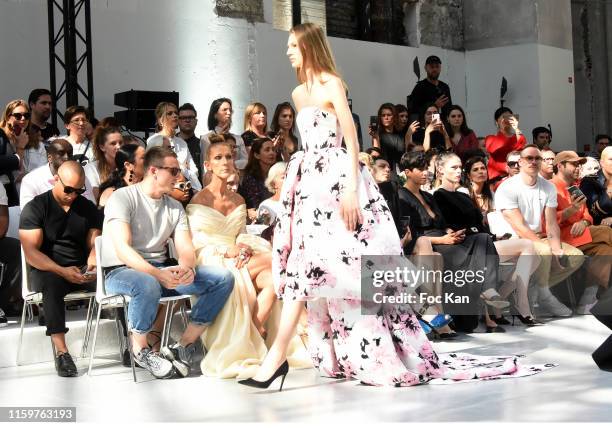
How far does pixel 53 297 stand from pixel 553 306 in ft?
12.2

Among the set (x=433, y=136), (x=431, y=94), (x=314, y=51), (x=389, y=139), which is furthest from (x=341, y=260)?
(x=431, y=94)

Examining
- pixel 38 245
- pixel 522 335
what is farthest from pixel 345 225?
pixel 522 335

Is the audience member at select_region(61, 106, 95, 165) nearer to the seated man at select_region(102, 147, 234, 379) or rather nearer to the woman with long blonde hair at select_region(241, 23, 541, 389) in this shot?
the seated man at select_region(102, 147, 234, 379)

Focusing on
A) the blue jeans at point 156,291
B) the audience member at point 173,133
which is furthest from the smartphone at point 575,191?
the blue jeans at point 156,291

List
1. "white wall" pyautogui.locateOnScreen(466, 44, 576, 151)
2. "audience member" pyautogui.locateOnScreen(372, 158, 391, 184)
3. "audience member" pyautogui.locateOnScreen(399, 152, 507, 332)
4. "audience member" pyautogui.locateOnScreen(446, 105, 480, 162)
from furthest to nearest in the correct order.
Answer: "white wall" pyautogui.locateOnScreen(466, 44, 576, 151) < "audience member" pyautogui.locateOnScreen(446, 105, 480, 162) < "audience member" pyautogui.locateOnScreen(372, 158, 391, 184) < "audience member" pyautogui.locateOnScreen(399, 152, 507, 332)

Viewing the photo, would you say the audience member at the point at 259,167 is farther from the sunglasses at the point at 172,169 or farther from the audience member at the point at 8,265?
the sunglasses at the point at 172,169

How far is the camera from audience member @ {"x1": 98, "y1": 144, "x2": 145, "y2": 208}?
599 centimetres

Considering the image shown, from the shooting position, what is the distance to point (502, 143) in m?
9.85

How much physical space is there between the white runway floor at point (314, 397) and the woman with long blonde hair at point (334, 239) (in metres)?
0.15

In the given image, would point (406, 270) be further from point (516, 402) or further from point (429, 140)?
point (429, 140)

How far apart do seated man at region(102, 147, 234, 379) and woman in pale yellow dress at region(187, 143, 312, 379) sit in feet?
0.37

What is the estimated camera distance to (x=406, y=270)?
480 centimetres

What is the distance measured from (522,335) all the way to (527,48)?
863cm

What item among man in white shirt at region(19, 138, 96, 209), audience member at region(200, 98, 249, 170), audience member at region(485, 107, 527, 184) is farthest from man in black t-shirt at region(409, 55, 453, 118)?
man in white shirt at region(19, 138, 96, 209)
